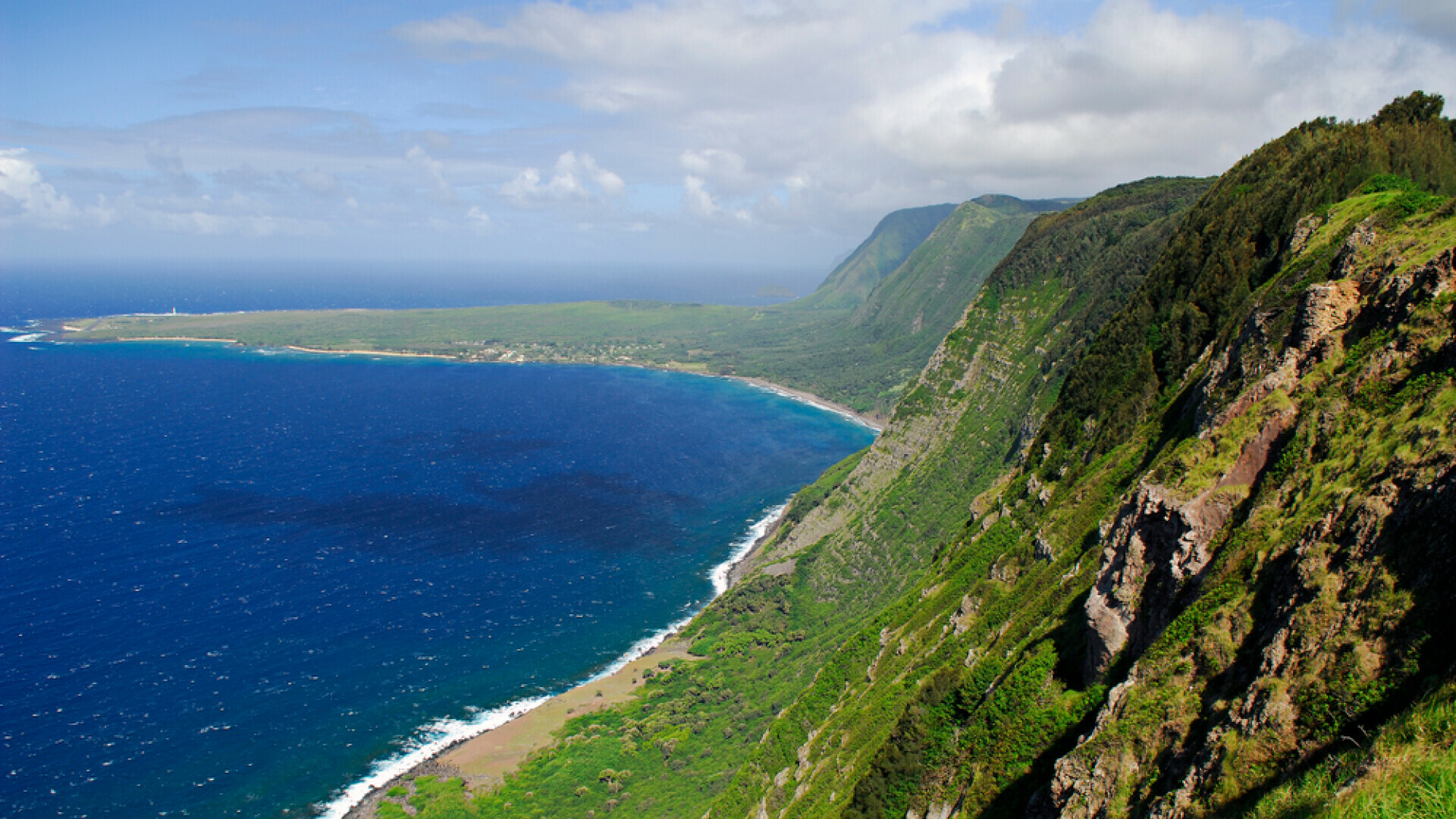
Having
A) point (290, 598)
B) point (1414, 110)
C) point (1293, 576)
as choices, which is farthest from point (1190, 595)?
point (290, 598)

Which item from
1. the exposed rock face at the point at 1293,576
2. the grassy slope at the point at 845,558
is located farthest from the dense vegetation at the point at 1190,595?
the grassy slope at the point at 845,558

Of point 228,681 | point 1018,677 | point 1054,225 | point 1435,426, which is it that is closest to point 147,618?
point 228,681

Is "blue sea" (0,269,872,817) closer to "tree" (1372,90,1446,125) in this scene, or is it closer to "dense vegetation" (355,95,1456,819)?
"dense vegetation" (355,95,1456,819)

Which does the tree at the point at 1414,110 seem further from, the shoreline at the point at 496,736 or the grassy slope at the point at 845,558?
the shoreline at the point at 496,736

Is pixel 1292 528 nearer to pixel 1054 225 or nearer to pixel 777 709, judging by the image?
pixel 777 709

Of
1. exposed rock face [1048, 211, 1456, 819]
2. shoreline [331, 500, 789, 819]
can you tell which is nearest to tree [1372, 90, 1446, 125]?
exposed rock face [1048, 211, 1456, 819]

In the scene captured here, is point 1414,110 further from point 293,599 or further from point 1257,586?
point 293,599

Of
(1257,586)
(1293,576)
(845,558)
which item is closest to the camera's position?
(1293,576)
